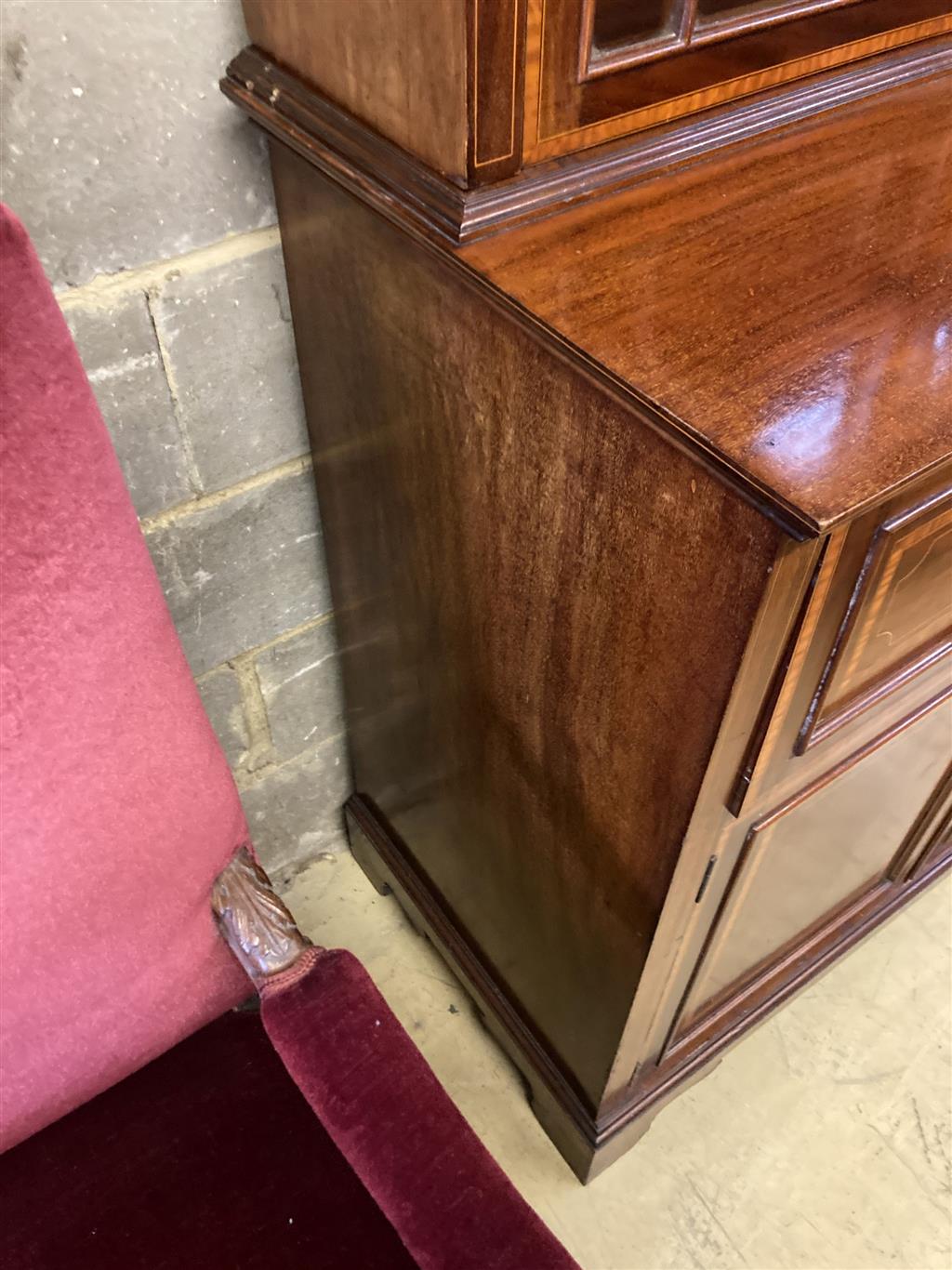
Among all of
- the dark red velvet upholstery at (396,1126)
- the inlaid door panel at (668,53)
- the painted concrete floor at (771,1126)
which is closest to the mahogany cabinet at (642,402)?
the inlaid door panel at (668,53)

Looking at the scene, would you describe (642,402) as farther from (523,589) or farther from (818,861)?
(818,861)

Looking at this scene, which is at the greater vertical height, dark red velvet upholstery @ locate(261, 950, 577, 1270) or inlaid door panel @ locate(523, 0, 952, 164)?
inlaid door panel @ locate(523, 0, 952, 164)

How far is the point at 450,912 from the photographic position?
1234 mm

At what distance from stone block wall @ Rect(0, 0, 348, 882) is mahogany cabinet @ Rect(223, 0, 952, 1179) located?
4cm

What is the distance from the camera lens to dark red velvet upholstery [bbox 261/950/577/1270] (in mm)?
619

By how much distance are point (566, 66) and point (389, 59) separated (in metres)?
0.11

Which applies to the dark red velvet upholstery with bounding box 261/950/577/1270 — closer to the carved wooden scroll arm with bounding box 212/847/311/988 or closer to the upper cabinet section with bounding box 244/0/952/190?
the carved wooden scroll arm with bounding box 212/847/311/988

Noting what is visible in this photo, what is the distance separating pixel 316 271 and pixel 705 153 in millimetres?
309

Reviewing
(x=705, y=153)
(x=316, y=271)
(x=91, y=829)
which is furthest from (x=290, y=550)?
(x=705, y=153)

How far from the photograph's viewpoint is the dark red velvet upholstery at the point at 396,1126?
0.62m

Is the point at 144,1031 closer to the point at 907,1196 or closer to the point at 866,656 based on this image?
the point at 866,656

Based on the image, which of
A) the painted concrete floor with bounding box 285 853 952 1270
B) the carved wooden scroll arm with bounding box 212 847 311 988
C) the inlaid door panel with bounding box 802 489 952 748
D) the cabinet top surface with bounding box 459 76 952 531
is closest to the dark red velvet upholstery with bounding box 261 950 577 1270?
the carved wooden scroll arm with bounding box 212 847 311 988

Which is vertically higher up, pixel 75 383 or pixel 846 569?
pixel 75 383

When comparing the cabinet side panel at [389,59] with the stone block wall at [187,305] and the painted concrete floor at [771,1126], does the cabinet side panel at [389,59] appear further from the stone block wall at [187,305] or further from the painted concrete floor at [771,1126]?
the painted concrete floor at [771,1126]
